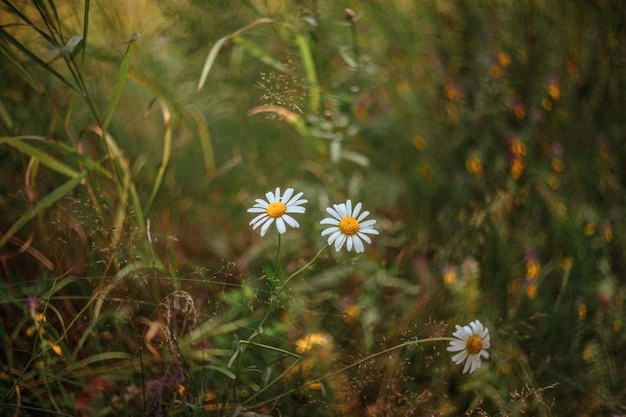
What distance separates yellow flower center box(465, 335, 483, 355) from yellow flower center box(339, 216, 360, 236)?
0.87 ft

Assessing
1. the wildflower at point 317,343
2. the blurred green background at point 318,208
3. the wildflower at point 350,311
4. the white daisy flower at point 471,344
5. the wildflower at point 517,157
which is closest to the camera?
the white daisy flower at point 471,344

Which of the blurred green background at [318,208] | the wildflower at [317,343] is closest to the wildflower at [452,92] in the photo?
the blurred green background at [318,208]

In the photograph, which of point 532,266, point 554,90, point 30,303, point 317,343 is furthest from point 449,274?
point 30,303

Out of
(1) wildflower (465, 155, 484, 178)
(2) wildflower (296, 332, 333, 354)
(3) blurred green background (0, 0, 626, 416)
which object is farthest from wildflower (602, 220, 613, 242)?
(2) wildflower (296, 332, 333, 354)

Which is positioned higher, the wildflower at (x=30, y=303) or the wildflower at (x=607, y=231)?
the wildflower at (x=30, y=303)

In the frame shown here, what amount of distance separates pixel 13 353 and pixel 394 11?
1372 mm

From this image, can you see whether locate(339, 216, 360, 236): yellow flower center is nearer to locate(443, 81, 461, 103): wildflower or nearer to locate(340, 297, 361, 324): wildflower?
locate(340, 297, 361, 324): wildflower

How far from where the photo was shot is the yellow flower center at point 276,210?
121 centimetres

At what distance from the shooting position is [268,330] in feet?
4.26

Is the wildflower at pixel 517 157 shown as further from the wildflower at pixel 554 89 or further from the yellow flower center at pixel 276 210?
the yellow flower center at pixel 276 210

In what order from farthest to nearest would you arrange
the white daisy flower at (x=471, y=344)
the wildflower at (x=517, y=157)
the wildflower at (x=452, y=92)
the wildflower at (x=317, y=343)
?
the wildflower at (x=452, y=92), the wildflower at (x=517, y=157), the wildflower at (x=317, y=343), the white daisy flower at (x=471, y=344)

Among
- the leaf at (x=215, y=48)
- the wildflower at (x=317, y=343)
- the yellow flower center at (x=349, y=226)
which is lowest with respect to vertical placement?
the wildflower at (x=317, y=343)

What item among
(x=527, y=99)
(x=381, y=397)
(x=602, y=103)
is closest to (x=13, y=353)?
(x=381, y=397)

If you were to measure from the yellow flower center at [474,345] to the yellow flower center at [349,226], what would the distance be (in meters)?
0.26
